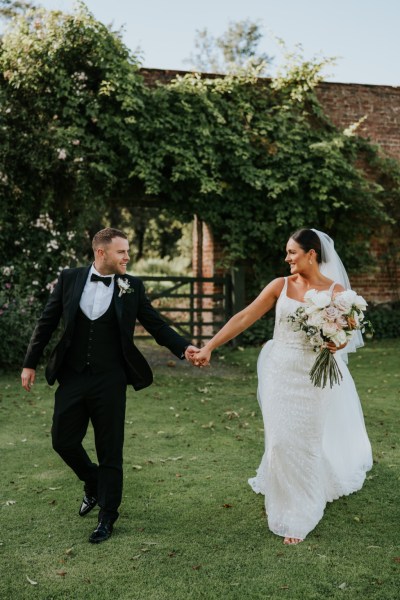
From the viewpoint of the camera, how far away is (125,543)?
13.7 feet

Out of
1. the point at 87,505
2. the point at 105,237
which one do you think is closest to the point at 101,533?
the point at 87,505

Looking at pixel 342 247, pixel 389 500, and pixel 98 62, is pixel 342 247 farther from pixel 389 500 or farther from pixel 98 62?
pixel 389 500

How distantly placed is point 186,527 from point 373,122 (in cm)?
1213

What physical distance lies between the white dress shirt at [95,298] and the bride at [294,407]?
77cm

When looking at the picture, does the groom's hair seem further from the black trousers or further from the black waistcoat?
the black trousers

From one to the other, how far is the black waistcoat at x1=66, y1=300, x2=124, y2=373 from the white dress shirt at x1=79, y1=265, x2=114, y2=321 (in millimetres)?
31

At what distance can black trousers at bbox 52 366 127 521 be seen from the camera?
4219 millimetres

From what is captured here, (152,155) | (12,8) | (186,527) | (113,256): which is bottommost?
(186,527)

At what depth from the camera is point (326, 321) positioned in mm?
4262

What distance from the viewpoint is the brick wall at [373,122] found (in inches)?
559

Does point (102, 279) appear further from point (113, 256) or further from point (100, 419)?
point (100, 419)

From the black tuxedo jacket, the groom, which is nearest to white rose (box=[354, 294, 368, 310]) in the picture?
the black tuxedo jacket

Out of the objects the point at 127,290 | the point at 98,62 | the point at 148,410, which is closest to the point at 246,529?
the point at 127,290

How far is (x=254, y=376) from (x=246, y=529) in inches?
235
